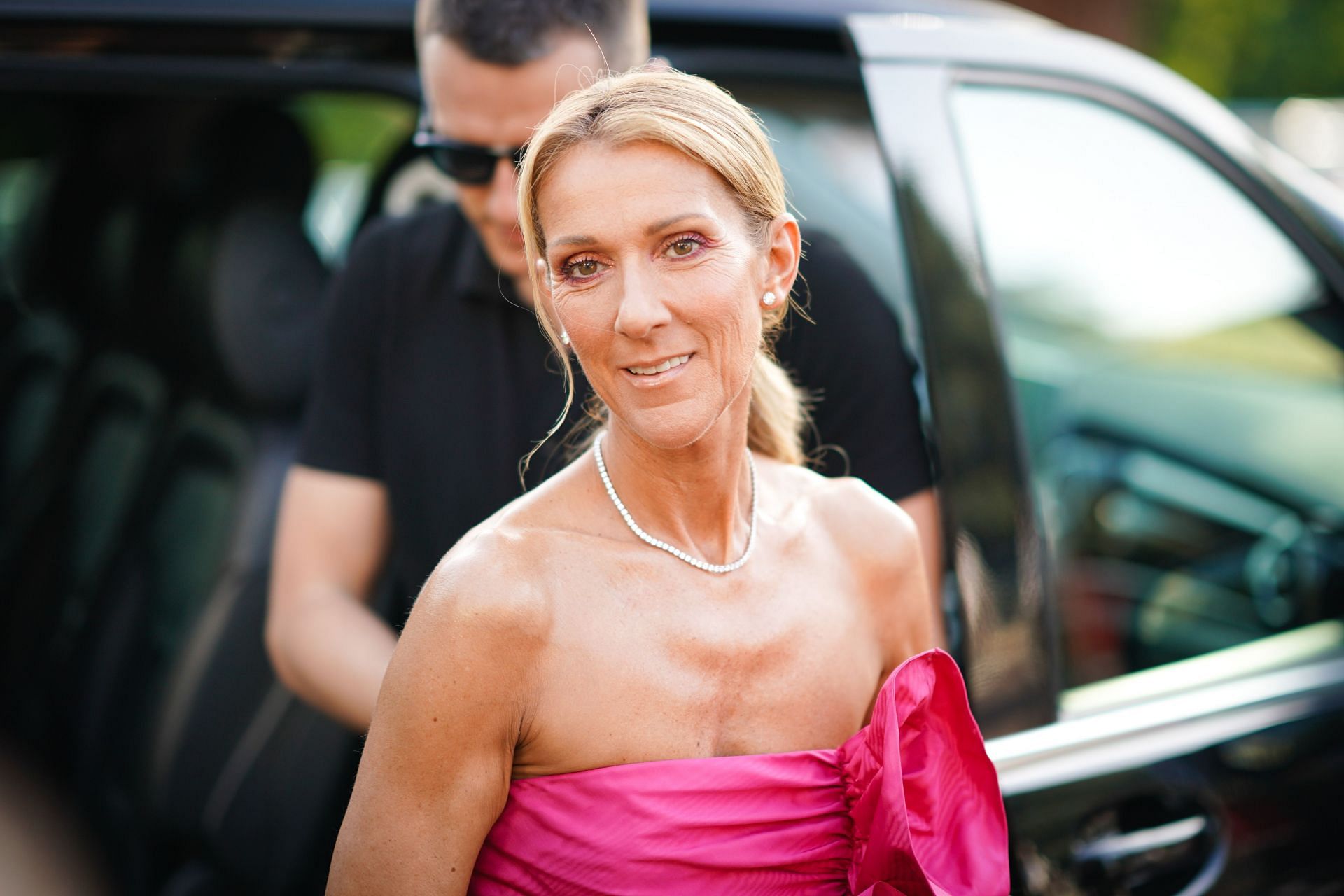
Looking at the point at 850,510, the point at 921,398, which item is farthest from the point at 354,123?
the point at 850,510

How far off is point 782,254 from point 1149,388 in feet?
8.89

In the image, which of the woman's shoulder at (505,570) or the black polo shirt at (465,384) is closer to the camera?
the woman's shoulder at (505,570)

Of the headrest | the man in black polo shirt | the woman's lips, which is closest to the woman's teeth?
the woman's lips

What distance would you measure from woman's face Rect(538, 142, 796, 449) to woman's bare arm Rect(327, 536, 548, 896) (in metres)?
0.24

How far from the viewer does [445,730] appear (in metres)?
1.31

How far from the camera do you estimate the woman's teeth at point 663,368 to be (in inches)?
54.8

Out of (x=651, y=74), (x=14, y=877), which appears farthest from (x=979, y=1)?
(x=14, y=877)

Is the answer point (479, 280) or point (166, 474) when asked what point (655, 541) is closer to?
point (479, 280)

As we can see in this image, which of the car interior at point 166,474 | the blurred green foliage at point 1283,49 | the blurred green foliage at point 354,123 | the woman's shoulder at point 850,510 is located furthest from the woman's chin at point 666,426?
the blurred green foliage at point 1283,49

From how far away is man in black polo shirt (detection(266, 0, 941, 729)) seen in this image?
1.93 metres

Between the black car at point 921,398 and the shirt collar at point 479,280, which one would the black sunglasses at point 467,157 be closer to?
the shirt collar at point 479,280

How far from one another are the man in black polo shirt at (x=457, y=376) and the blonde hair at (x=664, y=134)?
0.47 m

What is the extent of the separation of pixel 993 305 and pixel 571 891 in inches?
42.8

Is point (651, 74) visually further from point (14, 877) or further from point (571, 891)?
point (14, 877)
